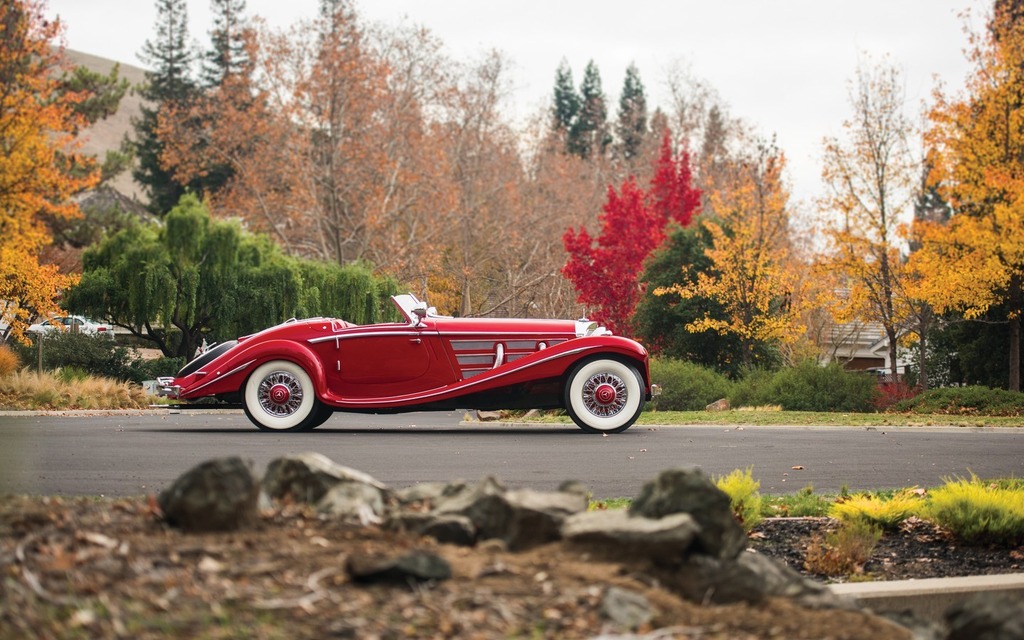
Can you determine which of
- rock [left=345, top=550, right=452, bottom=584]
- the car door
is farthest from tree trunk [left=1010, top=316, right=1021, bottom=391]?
rock [left=345, top=550, right=452, bottom=584]

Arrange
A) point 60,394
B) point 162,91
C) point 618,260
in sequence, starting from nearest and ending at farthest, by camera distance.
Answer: point 60,394 → point 618,260 → point 162,91

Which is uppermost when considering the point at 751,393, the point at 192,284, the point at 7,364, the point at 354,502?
the point at 192,284

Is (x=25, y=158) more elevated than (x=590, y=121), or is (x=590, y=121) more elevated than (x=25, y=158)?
(x=590, y=121)

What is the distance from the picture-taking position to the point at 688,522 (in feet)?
12.4

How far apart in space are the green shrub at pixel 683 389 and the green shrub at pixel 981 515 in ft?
53.9

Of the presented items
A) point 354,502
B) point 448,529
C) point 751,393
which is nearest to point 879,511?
point 448,529

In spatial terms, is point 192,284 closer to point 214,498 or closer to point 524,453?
point 524,453

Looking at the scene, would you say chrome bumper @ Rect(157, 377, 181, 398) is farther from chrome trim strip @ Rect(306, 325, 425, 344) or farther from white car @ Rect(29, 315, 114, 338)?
white car @ Rect(29, 315, 114, 338)

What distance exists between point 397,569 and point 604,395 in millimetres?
10434

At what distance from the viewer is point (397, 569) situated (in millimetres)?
3459

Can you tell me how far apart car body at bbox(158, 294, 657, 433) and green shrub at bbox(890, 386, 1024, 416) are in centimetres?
881

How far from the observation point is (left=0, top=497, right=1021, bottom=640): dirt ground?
3116 mm

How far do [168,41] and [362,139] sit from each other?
3187cm

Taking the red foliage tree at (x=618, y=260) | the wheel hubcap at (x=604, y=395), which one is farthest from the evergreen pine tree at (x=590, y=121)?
the wheel hubcap at (x=604, y=395)
